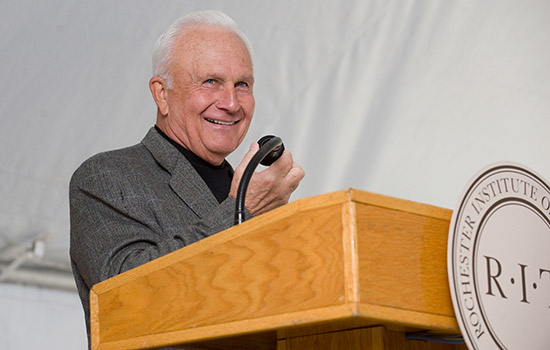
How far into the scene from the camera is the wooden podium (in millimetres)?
711

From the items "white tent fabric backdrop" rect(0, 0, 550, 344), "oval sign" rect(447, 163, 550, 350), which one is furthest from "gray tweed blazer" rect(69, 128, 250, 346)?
"white tent fabric backdrop" rect(0, 0, 550, 344)

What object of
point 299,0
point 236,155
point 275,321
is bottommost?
point 275,321

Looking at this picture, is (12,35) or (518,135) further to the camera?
(518,135)

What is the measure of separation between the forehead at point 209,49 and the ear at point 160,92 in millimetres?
63

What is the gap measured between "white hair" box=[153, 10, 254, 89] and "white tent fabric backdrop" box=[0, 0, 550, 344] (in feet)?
2.04

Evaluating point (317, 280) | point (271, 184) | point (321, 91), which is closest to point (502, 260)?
point (317, 280)

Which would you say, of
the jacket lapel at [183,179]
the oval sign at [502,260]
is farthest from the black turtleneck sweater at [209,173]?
the oval sign at [502,260]

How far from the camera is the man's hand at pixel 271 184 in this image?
1227mm

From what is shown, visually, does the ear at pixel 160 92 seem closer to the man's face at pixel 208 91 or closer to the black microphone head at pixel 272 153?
the man's face at pixel 208 91

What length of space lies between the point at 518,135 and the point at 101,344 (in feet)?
7.36

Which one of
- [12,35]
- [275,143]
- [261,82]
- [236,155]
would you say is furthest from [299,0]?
[275,143]

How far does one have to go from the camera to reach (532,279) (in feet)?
2.68

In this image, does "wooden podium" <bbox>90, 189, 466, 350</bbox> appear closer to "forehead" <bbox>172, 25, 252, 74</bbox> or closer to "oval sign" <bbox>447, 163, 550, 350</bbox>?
"oval sign" <bbox>447, 163, 550, 350</bbox>

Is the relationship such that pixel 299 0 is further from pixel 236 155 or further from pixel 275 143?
pixel 275 143
